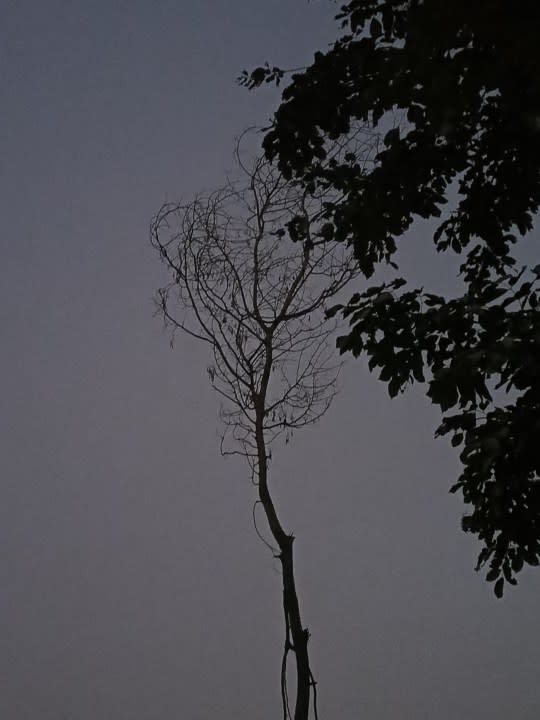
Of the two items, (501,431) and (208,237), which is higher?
(208,237)

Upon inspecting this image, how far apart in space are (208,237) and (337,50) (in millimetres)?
1411

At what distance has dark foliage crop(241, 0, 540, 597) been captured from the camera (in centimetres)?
240

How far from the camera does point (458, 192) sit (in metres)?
3.34

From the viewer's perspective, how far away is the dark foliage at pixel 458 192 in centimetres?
240

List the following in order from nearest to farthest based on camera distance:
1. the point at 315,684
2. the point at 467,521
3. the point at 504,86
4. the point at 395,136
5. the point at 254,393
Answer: the point at 504,86
the point at 467,521
the point at 395,136
the point at 315,684
the point at 254,393

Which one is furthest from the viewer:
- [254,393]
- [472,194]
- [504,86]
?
[254,393]

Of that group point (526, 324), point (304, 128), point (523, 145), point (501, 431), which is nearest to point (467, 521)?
point (501, 431)

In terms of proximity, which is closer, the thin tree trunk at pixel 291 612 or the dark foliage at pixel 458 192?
the dark foliage at pixel 458 192

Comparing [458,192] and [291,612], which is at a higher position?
[458,192]

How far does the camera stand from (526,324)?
2.49 m

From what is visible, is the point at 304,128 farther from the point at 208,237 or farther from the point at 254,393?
the point at 254,393

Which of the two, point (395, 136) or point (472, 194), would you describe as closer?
point (395, 136)

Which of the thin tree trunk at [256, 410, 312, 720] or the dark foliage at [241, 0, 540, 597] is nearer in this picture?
the dark foliage at [241, 0, 540, 597]

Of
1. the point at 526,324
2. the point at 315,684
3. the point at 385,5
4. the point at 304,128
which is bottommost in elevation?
the point at 315,684
